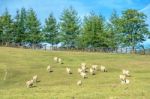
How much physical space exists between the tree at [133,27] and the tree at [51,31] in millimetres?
20214

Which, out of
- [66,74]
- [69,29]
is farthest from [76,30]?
[66,74]

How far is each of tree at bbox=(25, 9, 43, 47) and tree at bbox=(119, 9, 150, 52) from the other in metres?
24.5

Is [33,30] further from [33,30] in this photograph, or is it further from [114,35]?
[114,35]

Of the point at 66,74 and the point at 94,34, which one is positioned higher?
A: the point at 94,34

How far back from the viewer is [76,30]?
125 m

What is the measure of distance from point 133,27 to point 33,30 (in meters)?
28.6

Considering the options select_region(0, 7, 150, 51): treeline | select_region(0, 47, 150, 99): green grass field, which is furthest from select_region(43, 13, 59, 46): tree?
select_region(0, 47, 150, 99): green grass field

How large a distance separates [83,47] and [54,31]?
38.3 feet

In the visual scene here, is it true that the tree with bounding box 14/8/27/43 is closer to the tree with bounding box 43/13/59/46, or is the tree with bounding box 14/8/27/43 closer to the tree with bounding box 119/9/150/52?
the tree with bounding box 43/13/59/46

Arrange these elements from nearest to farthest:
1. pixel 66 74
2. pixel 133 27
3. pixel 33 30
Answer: pixel 66 74 < pixel 133 27 < pixel 33 30

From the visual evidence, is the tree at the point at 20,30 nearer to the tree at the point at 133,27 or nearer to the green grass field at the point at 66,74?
the tree at the point at 133,27

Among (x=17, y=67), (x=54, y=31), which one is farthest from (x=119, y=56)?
(x=54, y=31)

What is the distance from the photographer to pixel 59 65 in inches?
2653

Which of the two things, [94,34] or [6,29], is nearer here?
[94,34]
